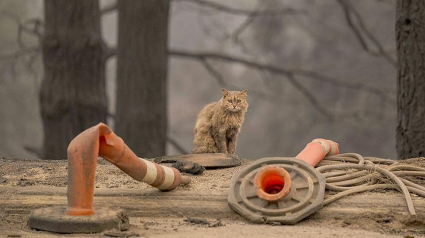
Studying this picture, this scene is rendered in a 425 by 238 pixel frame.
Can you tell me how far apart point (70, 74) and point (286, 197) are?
18.0 ft

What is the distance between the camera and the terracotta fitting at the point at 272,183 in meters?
5.49

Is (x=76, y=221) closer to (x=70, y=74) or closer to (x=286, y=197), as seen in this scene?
(x=286, y=197)

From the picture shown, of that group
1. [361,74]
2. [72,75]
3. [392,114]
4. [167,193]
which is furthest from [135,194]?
[361,74]

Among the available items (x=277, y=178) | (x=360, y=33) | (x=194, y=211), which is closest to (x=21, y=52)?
(x=360, y=33)

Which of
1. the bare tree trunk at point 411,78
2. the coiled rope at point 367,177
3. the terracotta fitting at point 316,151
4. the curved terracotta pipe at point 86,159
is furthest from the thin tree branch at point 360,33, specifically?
the curved terracotta pipe at point 86,159

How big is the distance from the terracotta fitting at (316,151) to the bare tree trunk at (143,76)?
4.41 meters

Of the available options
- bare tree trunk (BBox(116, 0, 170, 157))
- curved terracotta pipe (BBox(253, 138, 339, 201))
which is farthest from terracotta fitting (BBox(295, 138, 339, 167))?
bare tree trunk (BBox(116, 0, 170, 157))

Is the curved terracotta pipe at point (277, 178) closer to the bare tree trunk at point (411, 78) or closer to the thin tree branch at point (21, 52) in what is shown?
the bare tree trunk at point (411, 78)

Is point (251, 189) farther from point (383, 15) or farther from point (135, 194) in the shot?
point (383, 15)

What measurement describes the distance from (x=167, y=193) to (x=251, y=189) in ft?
2.27

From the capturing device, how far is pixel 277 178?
19.0 ft

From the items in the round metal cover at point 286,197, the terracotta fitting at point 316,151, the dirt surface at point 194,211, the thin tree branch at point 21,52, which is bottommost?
the dirt surface at point 194,211

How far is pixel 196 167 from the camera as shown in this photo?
6.45 meters

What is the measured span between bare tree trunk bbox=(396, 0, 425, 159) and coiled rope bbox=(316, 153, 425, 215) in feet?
6.51
